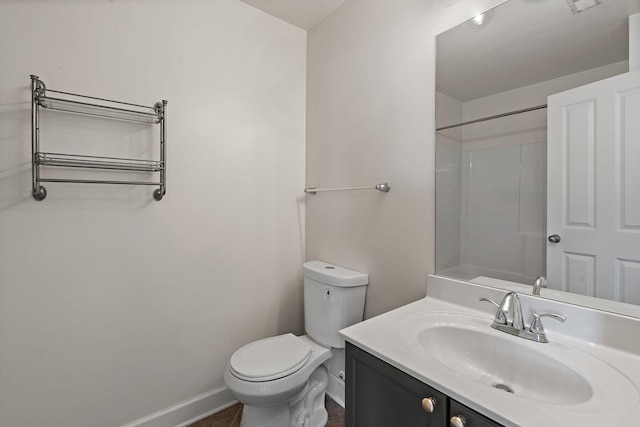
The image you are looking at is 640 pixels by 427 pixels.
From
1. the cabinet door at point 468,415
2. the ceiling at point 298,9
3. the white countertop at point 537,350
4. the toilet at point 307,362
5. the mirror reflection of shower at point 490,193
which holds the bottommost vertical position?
the toilet at point 307,362

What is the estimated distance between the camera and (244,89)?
1.75 m

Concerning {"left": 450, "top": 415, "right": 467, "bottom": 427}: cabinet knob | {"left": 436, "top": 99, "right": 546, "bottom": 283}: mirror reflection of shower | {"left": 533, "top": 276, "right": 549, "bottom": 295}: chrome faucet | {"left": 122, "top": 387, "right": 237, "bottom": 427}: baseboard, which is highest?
{"left": 436, "top": 99, "right": 546, "bottom": 283}: mirror reflection of shower

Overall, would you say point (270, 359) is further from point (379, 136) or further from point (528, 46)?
point (528, 46)

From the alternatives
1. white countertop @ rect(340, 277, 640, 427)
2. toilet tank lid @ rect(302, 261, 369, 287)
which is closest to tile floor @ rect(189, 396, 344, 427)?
toilet tank lid @ rect(302, 261, 369, 287)

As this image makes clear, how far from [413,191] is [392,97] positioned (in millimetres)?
486

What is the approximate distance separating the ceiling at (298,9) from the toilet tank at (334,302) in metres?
1.56

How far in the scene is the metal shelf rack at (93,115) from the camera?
1.17 m

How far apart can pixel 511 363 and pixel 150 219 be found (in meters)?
1.61

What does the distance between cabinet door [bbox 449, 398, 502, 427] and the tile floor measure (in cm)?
111

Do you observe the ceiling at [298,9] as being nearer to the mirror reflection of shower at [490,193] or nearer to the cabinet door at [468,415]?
the mirror reflection of shower at [490,193]

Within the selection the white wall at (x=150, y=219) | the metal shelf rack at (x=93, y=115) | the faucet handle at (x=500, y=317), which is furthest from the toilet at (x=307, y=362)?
the metal shelf rack at (x=93, y=115)

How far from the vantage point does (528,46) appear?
3.51ft

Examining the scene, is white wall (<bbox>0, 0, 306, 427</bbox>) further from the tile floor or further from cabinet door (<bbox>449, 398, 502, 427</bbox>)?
cabinet door (<bbox>449, 398, 502, 427</bbox>)

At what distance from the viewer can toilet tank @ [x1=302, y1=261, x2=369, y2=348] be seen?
60.6 inches
